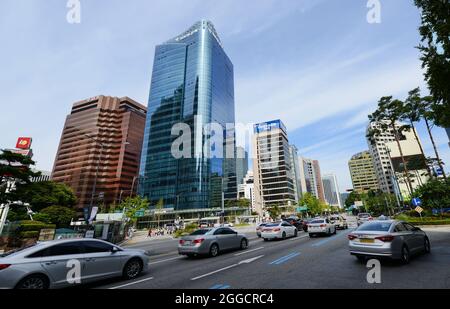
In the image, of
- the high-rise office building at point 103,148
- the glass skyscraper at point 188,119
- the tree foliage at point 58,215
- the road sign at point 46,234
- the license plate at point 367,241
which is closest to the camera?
the license plate at point 367,241

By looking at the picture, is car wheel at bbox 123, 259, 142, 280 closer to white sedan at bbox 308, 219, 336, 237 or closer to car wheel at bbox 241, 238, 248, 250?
car wheel at bbox 241, 238, 248, 250

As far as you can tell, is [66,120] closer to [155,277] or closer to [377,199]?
[155,277]

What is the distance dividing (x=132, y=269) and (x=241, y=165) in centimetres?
17410

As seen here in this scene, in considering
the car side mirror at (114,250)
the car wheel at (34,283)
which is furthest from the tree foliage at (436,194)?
the car wheel at (34,283)

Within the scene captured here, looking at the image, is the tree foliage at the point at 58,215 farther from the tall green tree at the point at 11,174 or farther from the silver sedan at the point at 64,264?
the silver sedan at the point at 64,264

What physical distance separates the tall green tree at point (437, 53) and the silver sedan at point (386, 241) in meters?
6.41

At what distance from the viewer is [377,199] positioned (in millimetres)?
95125

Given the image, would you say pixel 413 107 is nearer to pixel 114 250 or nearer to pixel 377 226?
pixel 377 226

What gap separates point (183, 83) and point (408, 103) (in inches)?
3735

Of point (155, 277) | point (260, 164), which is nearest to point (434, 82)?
point (155, 277)

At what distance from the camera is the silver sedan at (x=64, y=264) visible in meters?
5.94

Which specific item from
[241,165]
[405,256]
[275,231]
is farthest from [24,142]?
[241,165]

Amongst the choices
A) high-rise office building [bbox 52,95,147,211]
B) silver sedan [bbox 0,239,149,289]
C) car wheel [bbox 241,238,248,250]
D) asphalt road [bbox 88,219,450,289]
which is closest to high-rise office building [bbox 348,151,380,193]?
high-rise office building [bbox 52,95,147,211]

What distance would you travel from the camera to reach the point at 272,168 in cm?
12519
